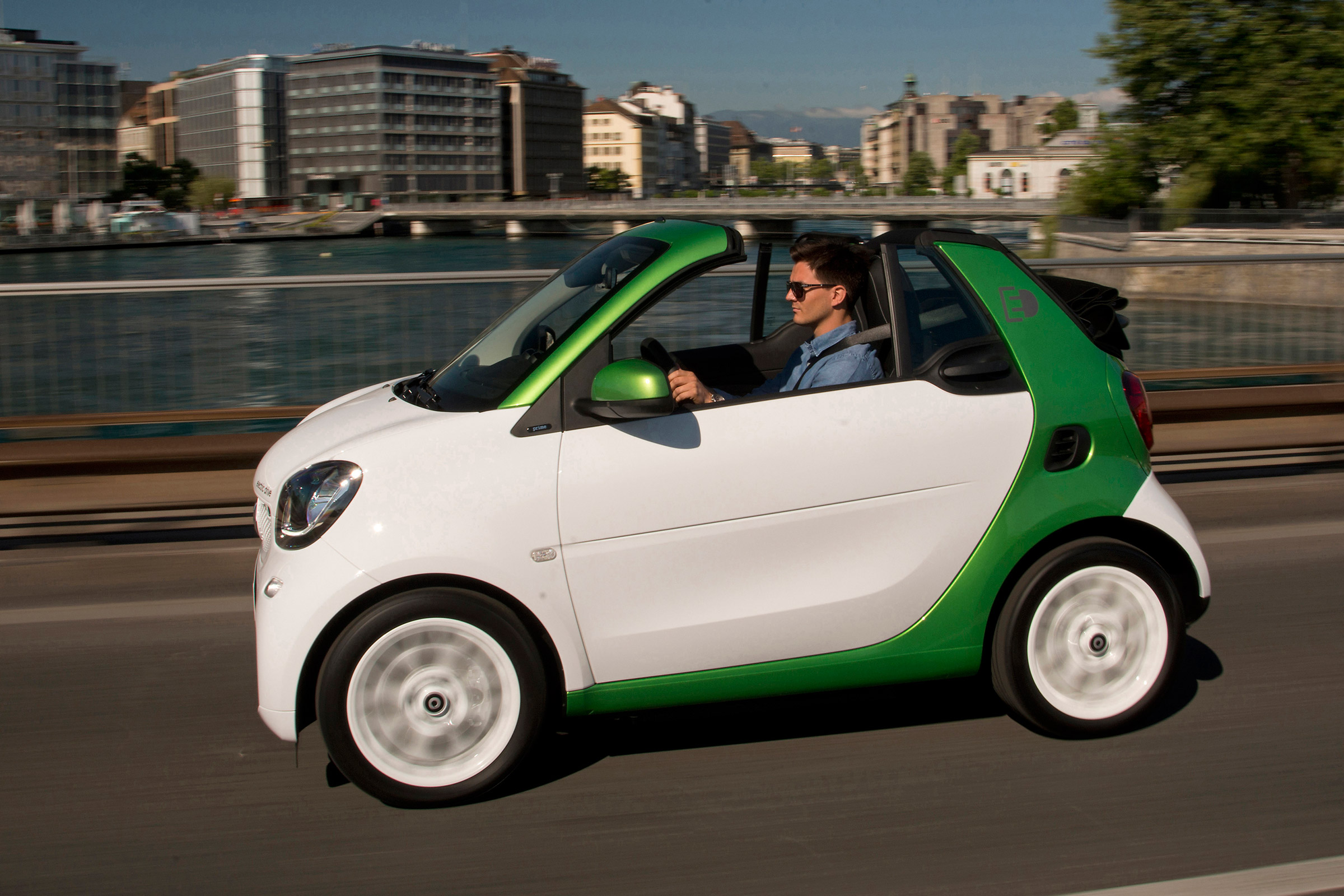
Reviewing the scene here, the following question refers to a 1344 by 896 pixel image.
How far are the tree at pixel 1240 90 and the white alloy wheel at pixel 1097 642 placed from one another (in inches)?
2153

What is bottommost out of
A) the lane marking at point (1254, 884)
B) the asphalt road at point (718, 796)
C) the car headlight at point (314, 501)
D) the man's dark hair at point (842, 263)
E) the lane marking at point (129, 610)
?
the lane marking at point (1254, 884)

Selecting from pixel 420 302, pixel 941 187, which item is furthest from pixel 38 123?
pixel 420 302

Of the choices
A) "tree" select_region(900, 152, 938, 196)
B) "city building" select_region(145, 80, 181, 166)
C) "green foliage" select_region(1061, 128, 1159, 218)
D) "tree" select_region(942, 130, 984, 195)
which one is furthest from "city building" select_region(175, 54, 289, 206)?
"green foliage" select_region(1061, 128, 1159, 218)

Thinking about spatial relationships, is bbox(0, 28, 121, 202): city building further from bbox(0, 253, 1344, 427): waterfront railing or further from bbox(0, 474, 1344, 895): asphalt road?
bbox(0, 474, 1344, 895): asphalt road

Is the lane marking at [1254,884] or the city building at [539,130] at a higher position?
the city building at [539,130]

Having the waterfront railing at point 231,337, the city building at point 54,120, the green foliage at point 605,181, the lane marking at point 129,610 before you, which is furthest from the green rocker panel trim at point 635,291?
the green foliage at point 605,181

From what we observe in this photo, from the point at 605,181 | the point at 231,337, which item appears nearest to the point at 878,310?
the point at 231,337

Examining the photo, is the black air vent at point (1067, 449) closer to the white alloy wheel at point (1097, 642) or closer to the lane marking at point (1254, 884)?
the white alloy wheel at point (1097, 642)

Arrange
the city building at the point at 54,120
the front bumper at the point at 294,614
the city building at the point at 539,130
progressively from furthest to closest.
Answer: the city building at the point at 539,130
the city building at the point at 54,120
the front bumper at the point at 294,614

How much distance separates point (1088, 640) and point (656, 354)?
150 centimetres

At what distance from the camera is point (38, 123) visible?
143000 mm

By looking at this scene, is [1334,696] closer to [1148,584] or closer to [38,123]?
[1148,584]

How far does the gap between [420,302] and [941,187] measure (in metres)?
183

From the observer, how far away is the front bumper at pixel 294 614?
10.4 feet
